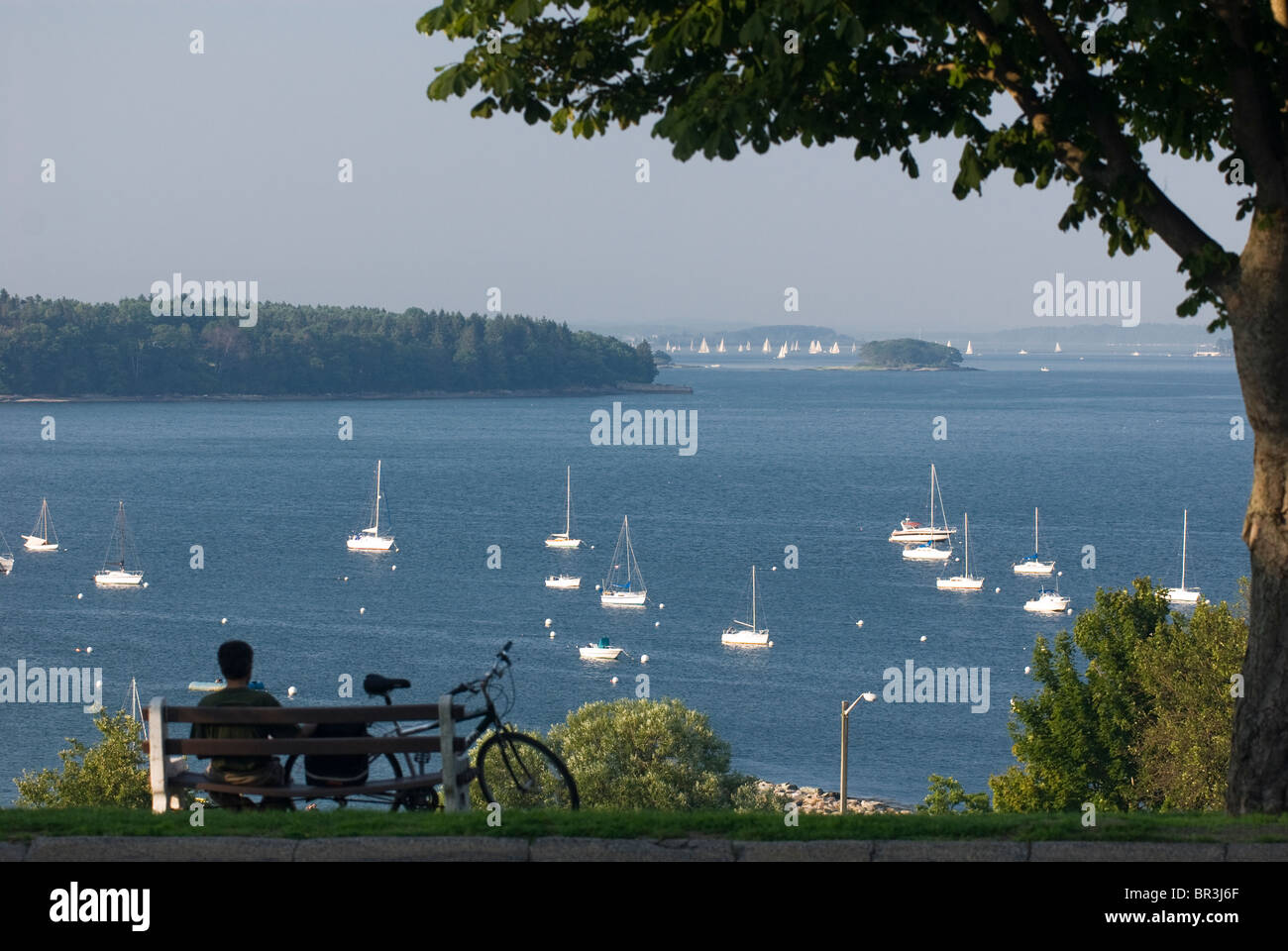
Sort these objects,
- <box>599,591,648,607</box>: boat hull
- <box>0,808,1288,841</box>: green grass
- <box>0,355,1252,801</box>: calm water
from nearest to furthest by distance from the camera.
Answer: <box>0,808,1288,841</box>: green grass, <box>0,355,1252,801</box>: calm water, <box>599,591,648,607</box>: boat hull

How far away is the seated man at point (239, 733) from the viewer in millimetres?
7121

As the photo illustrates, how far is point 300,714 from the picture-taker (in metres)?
6.84

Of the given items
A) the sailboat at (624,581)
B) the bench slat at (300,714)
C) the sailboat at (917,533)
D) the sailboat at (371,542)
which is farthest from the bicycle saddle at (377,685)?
the sailboat at (917,533)

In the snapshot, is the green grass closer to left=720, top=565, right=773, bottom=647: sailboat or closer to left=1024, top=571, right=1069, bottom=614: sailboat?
left=720, top=565, right=773, bottom=647: sailboat

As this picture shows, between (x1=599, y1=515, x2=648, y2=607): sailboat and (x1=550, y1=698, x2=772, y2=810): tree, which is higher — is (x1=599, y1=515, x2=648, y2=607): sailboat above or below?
below

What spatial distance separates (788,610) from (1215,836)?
213 feet

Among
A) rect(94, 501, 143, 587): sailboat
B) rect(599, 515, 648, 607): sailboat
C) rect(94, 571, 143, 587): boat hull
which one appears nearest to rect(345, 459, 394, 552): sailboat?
rect(94, 501, 143, 587): sailboat

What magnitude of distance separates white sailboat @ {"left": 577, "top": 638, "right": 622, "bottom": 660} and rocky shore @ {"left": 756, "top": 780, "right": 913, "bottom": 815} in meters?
19.3

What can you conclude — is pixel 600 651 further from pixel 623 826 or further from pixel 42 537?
pixel 623 826

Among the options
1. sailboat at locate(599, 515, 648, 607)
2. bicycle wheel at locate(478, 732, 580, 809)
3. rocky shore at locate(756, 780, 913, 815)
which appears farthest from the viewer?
sailboat at locate(599, 515, 648, 607)

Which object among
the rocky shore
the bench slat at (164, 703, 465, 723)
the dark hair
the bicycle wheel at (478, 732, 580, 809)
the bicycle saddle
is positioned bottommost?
the rocky shore

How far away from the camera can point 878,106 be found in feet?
26.6

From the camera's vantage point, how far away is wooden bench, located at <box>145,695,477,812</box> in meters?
6.89
